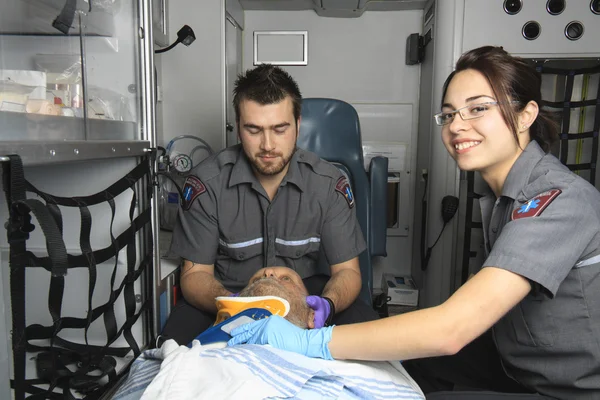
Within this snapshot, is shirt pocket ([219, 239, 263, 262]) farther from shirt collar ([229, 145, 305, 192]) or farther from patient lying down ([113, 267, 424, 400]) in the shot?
patient lying down ([113, 267, 424, 400])

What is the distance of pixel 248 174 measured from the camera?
68.0 inches

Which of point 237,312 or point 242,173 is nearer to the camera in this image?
point 237,312

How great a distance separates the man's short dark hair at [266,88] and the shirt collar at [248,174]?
0.53 feet

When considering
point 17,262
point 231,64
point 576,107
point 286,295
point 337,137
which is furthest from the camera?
point 231,64

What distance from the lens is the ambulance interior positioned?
910 mm

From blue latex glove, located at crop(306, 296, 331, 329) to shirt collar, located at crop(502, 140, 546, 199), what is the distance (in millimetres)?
574

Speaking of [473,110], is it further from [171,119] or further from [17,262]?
[171,119]

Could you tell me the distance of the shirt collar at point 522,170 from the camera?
1162mm

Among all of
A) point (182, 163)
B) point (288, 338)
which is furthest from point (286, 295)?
point (182, 163)

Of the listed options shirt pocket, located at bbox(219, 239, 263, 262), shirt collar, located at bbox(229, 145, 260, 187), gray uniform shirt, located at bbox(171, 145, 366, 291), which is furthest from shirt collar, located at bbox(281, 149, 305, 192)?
shirt pocket, located at bbox(219, 239, 263, 262)

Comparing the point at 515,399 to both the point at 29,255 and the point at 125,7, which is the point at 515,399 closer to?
the point at 29,255

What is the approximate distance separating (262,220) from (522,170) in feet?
2.98

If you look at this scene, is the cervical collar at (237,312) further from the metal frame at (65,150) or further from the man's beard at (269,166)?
the man's beard at (269,166)

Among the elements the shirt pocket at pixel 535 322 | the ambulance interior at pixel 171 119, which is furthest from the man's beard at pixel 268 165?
the shirt pocket at pixel 535 322
